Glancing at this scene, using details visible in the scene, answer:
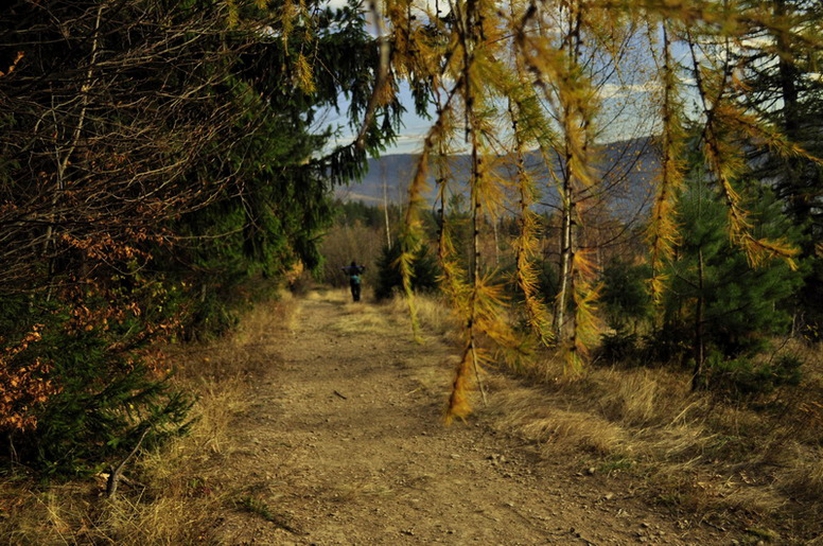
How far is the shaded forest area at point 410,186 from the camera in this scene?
120 centimetres

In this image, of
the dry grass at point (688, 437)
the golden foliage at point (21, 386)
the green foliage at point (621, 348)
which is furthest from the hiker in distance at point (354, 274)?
the golden foliage at point (21, 386)

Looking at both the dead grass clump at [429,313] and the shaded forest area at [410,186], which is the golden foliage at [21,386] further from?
the dead grass clump at [429,313]

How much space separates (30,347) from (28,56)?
241cm

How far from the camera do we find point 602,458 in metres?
4.64

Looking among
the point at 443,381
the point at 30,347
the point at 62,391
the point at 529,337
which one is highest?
the point at 529,337

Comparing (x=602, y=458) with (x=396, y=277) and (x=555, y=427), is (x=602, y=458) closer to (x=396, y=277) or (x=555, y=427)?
(x=555, y=427)

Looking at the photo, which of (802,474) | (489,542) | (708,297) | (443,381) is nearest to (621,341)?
(708,297)

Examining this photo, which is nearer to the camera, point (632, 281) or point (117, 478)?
point (117, 478)

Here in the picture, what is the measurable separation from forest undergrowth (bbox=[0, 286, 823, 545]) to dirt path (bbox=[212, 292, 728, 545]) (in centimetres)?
19

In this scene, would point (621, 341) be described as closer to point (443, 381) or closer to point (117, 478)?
point (443, 381)

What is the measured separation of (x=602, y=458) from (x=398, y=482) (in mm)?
1901

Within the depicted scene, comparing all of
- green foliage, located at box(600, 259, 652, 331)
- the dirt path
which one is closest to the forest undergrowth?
the dirt path

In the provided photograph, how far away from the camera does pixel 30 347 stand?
10.6 ft

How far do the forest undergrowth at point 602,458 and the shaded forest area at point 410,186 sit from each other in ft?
0.86
